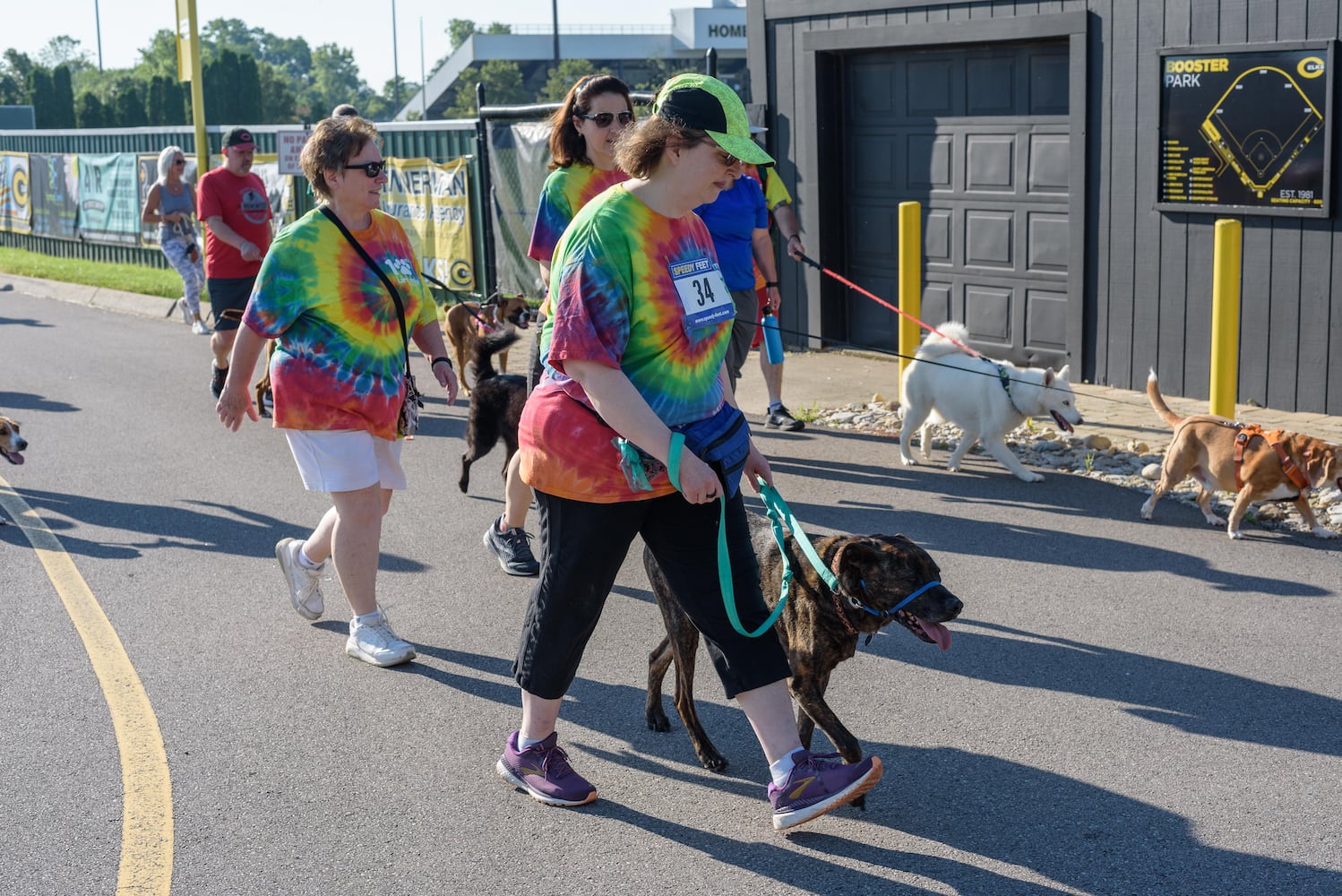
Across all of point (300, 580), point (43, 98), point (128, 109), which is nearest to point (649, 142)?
point (300, 580)

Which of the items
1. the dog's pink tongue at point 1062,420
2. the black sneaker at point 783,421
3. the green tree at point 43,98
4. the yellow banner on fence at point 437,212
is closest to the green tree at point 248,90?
the green tree at point 43,98

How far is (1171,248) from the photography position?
9992mm

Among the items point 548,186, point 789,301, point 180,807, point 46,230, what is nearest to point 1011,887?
point 180,807

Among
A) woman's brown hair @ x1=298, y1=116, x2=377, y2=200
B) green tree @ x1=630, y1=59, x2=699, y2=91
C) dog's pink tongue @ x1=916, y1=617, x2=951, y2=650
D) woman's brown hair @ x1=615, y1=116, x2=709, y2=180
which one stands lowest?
dog's pink tongue @ x1=916, y1=617, x2=951, y2=650

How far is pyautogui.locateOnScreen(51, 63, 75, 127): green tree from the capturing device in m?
50.2

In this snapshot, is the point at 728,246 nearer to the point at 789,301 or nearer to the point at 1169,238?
the point at 1169,238

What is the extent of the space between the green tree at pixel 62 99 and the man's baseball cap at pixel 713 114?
51978 mm

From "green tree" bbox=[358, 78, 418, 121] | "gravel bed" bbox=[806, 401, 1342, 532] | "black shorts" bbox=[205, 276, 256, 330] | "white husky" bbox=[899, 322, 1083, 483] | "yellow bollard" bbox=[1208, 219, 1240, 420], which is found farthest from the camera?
"green tree" bbox=[358, 78, 418, 121]

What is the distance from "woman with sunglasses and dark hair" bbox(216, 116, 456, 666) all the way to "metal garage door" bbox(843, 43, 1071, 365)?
277 inches

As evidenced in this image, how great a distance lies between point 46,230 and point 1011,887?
2567cm

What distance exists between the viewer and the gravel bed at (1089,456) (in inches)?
282

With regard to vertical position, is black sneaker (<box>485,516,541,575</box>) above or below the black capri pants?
below

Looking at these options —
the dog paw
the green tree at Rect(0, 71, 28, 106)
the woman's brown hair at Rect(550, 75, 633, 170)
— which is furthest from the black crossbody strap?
the green tree at Rect(0, 71, 28, 106)

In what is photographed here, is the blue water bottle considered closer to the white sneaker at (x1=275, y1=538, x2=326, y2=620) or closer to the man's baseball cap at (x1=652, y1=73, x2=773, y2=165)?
the white sneaker at (x1=275, y1=538, x2=326, y2=620)
